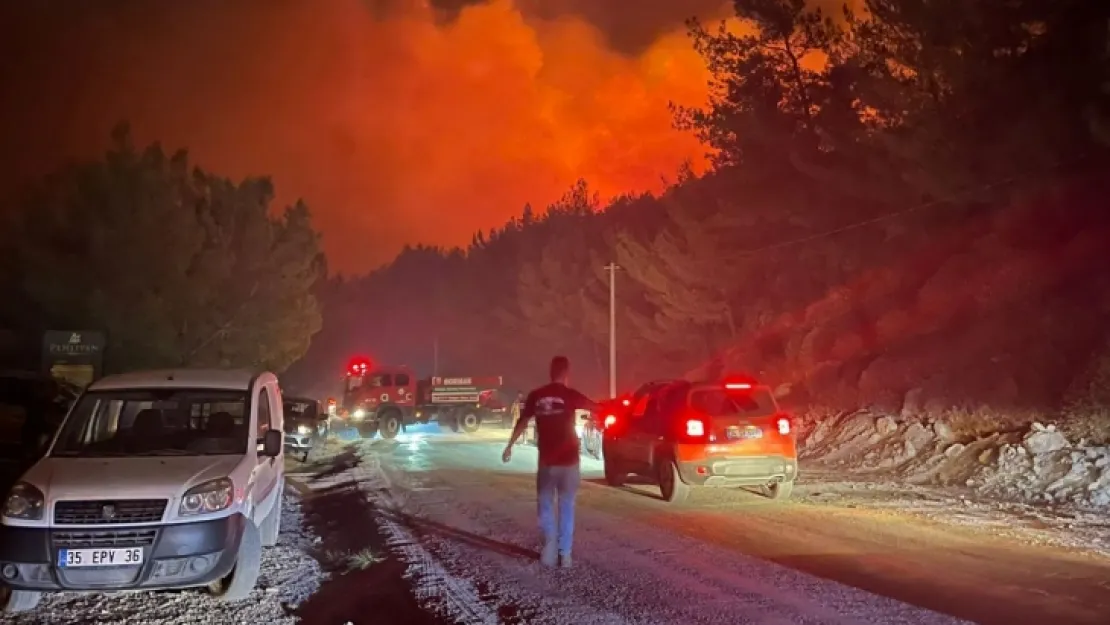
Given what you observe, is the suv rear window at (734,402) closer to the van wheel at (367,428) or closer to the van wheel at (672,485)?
the van wheel at (672,485)

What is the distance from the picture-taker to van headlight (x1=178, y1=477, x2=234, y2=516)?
25.3 feet

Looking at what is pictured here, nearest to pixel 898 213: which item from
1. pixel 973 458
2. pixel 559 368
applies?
pixel 973 458

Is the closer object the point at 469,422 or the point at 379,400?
the point at 379,400

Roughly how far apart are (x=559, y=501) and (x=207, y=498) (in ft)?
11.0

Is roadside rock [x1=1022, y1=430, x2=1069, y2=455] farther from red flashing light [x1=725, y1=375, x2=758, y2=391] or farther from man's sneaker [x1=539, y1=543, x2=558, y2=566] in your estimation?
man's sneaker [x1=539, y1=543, x2=558, y2=566]

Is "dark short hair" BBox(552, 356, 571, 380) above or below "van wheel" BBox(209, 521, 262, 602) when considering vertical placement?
above

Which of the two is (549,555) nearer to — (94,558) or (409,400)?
(94,558)

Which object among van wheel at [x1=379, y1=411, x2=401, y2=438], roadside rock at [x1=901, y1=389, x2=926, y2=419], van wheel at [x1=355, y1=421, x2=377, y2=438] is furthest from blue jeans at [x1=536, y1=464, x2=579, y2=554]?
van wheel at [x1=355, y1=421, x2=377, y2=438]

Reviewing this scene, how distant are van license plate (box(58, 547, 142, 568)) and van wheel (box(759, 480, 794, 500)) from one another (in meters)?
9.56

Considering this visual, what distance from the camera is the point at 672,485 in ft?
46.4

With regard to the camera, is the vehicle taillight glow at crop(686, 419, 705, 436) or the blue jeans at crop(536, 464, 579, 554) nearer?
the blue jeans at crop(536, 464, 579, 554)

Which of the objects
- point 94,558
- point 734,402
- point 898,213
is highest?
point 898,213

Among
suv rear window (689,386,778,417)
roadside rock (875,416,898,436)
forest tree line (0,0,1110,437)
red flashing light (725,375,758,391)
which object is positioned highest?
forest tree line (0,0,1110,437)

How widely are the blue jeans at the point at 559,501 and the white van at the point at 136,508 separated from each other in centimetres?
262
